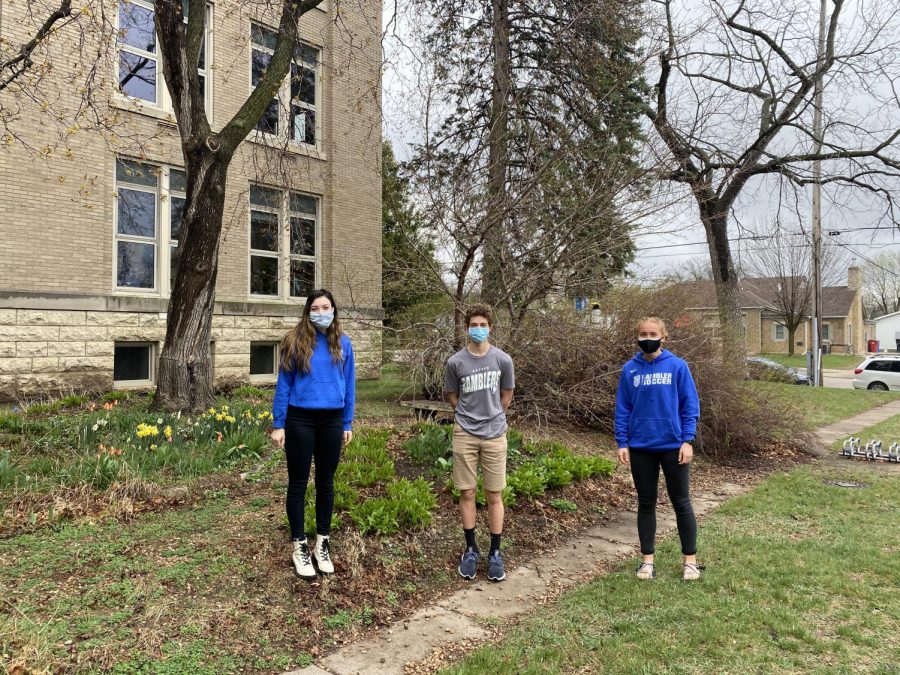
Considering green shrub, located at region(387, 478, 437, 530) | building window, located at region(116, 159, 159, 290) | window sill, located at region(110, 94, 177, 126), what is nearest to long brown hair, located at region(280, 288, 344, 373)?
green shrub, located at region(387, 478, 437, 530)

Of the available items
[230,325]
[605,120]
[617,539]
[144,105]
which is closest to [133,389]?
[230,325]

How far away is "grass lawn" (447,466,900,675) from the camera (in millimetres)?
3248

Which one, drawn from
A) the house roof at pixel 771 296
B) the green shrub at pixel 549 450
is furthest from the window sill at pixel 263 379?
the house roof at pixel 771 296

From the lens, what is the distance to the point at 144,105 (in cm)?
1295

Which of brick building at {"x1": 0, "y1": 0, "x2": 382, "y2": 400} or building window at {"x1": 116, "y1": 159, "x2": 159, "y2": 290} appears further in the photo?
building window at {"x1": 116, "y1": 159, "x2": 159, "y2": 290}

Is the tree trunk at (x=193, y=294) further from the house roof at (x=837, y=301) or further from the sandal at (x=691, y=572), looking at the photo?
the house roof at (x=837, y=301)

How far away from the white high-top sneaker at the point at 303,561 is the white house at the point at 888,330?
259 feet

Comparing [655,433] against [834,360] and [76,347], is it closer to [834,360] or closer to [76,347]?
[76,347]

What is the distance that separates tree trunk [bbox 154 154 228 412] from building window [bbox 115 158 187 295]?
493cm

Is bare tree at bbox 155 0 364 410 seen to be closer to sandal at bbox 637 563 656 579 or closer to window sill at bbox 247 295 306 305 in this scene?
window sill at bbox 247 295 306 305

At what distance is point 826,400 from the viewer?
17.7 m

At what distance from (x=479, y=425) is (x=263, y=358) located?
1201cm

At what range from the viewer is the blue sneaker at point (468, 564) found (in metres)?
4.42

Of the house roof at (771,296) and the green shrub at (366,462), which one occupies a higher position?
the house roof at (771,296)
